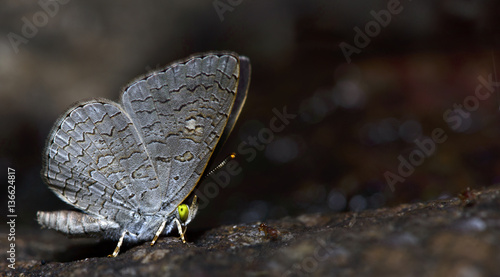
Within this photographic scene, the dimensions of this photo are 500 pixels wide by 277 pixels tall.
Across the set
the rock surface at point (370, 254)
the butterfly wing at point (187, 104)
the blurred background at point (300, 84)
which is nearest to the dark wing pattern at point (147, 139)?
the butterfly wing at point (187, 104)

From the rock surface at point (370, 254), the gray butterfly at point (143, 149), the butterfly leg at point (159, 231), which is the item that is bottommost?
the butterfly leg at point (159, 231)

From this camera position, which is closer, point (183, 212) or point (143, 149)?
point (143, 149)

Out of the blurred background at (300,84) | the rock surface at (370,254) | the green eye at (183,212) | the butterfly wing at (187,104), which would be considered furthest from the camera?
the blurred background at (300,84)

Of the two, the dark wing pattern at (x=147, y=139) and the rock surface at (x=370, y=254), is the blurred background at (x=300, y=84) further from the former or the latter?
the rock surface at (x=370, y=254)

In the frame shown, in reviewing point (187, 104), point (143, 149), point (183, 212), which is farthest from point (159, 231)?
point (187, 104)

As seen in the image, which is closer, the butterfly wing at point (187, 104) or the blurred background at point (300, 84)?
the butterfly wing at point (187, 104)

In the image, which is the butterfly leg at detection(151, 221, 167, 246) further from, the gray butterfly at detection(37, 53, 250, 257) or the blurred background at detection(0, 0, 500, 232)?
the blurred background at detection(0, 0, 500, 232)

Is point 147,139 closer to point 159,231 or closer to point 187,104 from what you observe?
point 187,104
